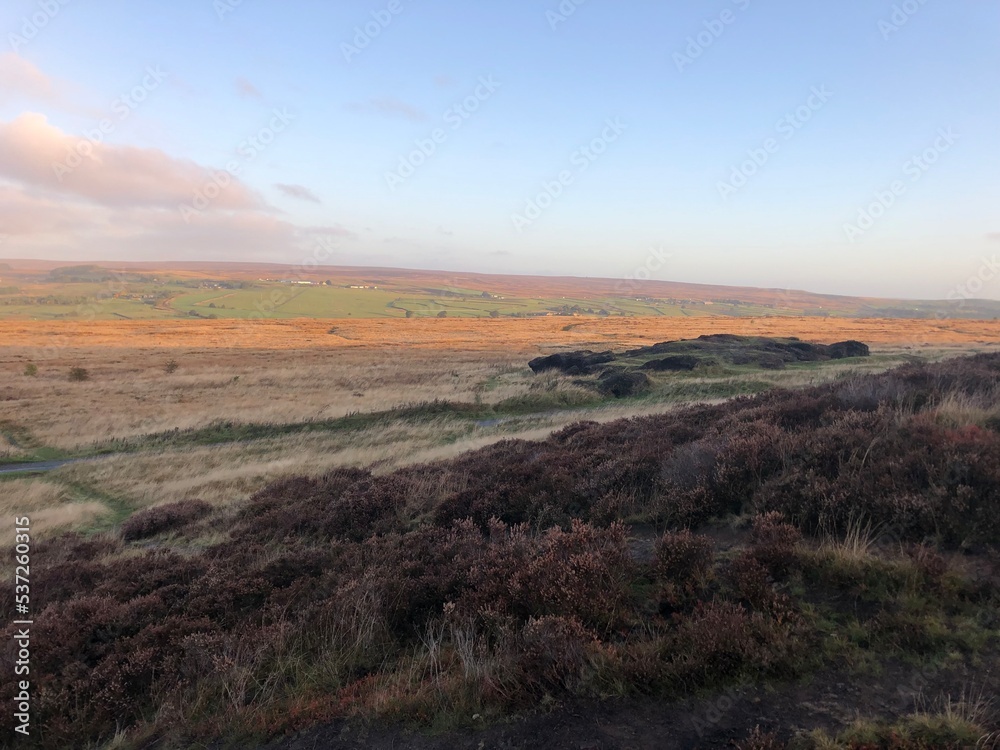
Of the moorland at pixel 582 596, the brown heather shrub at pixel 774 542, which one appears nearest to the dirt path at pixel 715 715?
the moorland at pixel 582 596

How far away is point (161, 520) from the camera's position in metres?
11.0

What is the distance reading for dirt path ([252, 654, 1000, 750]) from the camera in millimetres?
3160

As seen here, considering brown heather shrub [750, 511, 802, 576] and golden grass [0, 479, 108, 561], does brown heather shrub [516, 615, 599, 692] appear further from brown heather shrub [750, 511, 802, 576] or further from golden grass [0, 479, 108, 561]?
golden grass [0, 479, 108, 561]

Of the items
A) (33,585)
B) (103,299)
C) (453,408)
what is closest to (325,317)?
(103,299)

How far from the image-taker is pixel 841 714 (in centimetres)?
316

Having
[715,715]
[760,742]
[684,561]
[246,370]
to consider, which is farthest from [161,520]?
[246,370]

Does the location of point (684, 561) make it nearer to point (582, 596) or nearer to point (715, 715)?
point (582, 596)

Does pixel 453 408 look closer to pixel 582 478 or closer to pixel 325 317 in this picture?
pixel 582 478

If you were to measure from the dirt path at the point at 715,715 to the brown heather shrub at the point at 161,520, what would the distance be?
9.17m

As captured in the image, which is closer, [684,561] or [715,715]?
[715,715]

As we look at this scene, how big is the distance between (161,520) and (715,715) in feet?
37.6

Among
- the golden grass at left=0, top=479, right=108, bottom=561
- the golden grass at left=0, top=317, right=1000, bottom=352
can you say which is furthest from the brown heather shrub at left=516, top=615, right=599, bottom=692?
the golden grass at left=0, top=317, right=1000, bottom=352

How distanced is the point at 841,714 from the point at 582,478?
504cm

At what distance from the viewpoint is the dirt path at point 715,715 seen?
3160 mm
